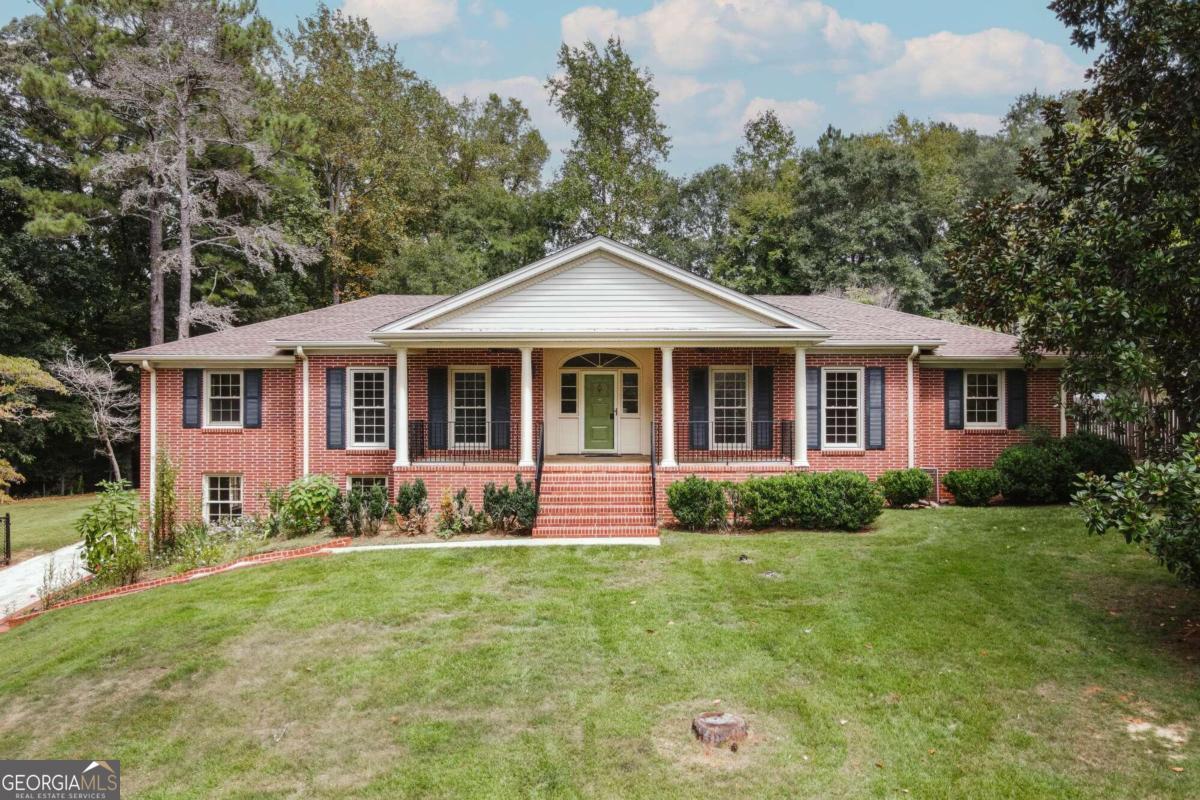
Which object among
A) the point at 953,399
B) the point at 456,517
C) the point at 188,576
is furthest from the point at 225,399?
the point at 953,399

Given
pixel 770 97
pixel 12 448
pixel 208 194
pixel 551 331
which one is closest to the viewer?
pixel 551 331

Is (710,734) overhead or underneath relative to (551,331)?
underneath

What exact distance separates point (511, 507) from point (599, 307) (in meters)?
4.46

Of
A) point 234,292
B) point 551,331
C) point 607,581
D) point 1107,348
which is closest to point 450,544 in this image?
point 607,581

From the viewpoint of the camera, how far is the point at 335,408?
1507cm

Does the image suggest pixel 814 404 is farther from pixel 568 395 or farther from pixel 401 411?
pixel 401 411

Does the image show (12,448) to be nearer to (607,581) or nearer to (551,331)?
(551,331)

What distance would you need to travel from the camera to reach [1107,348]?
278 inches

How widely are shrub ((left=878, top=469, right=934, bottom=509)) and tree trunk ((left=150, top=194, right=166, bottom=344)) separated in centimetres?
2478

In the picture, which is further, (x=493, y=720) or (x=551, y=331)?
(x=551, y=331)

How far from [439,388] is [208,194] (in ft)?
56.5

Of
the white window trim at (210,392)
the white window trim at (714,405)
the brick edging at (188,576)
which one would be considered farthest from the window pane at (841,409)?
the white window trim at (210,392)

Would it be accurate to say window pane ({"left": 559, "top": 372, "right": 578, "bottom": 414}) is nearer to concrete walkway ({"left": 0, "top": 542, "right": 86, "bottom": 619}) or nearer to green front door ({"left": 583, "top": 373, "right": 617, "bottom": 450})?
green front door ({"left": 583, "top": 373, "right": 617, "bottom": 450})

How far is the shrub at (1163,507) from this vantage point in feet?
18.5
